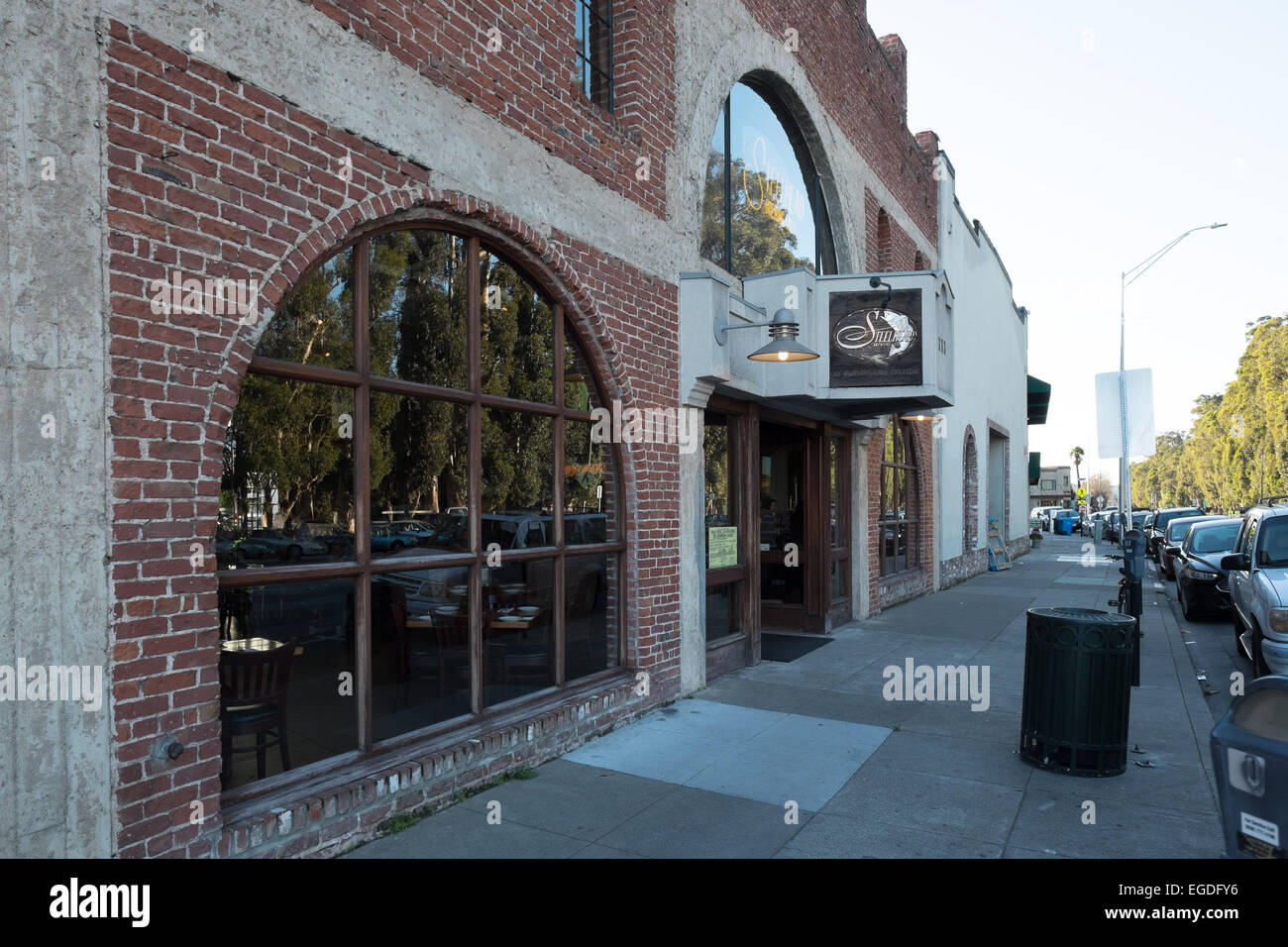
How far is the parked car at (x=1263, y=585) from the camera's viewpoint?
779 centimetres

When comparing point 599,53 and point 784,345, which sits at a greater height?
A: point 599,53

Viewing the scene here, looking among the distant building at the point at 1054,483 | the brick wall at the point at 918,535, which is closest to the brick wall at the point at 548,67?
the brick wall at the point at 918,535

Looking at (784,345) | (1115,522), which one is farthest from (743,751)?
(1115,522)

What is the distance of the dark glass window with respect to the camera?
7471 mm

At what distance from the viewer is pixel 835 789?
18.4 ft

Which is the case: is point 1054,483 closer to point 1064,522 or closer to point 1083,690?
point 1064,522

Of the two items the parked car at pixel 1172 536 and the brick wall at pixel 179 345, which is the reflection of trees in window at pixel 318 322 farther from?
the parked car at pixel 1172 536

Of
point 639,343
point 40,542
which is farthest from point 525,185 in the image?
point 40,542

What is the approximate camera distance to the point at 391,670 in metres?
5.36

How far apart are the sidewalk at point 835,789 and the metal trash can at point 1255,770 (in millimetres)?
1694

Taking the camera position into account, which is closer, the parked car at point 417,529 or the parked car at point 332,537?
the parked car at point 332,537

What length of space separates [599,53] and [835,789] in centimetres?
619

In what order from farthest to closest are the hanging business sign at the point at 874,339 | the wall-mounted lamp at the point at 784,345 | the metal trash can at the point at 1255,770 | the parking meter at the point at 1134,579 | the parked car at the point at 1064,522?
the parked car at the point at 1064,522, the hanging business sign at the point at 874,339, the parking meter at the point at 1134,579, the wall-mounted lamp at the point at 784,345, the metal trash can at the point at 1255,770

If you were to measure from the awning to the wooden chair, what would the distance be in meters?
35.0
